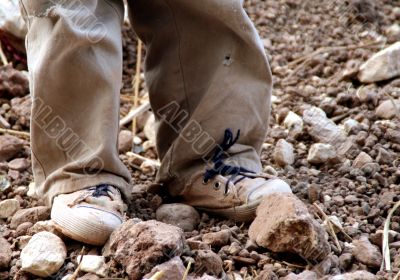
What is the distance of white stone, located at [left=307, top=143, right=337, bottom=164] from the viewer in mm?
1835

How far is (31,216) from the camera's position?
1498mm

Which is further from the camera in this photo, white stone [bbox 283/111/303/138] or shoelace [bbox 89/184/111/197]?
white stone [bbox 283/111/303/138]

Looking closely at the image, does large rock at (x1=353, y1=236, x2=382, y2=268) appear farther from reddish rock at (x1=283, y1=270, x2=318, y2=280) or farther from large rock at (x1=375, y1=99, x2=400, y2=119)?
large rock at (x1=375, y1=99, x2=400, y2=119)

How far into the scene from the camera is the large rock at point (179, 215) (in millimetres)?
1500

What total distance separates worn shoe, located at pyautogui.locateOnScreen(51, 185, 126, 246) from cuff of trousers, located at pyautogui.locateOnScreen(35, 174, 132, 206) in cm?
1

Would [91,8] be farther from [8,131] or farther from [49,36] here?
[8,131]

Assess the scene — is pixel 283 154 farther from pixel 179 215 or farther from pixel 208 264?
pixel 208 264

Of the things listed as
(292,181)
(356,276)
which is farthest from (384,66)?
(356,276)

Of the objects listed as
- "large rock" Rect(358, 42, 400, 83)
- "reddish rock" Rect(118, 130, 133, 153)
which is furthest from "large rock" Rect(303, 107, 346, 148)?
"reddish rock" Rect(118, 130, 133, 153)

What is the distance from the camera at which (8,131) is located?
201cm

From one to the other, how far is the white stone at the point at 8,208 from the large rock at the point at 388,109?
1023 millimetres

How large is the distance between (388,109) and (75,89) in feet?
3.20

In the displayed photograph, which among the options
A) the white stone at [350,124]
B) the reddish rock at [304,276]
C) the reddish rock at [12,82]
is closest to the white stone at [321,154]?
the white stone at [350,124]

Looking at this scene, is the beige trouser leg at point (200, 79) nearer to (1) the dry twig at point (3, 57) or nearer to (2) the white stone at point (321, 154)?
(2) the white stone at point (321, 154)
